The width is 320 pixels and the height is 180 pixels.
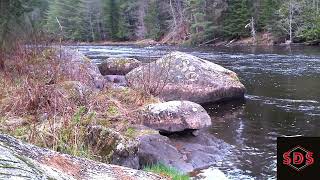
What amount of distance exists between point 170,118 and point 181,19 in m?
53.0

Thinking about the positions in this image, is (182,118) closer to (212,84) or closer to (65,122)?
(65,122)

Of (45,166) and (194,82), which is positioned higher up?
(45,166)

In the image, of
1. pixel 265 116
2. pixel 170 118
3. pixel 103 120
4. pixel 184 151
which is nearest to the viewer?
pixel 103 120

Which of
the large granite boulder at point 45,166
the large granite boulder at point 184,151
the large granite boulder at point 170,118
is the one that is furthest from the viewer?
the large granite boulder at point 170,118

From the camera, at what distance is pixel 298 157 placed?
2070 mm

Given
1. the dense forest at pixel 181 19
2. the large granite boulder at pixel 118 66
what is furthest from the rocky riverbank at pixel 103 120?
the dense forest at pixel 181 19

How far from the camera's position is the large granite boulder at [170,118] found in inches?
383

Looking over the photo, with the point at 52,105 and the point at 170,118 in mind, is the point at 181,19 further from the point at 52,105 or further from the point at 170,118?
the point at 52,105

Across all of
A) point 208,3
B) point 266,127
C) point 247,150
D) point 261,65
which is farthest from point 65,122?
point 208,3

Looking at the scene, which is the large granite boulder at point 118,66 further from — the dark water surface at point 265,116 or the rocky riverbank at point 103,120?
the dark water surface at point 265,116

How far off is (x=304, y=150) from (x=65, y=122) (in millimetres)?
5097

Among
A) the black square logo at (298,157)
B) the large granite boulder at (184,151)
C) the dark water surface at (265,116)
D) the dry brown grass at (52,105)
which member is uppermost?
the black square logo at (298,157)

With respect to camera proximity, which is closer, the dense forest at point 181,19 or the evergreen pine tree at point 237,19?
the dense forest at point 181,19

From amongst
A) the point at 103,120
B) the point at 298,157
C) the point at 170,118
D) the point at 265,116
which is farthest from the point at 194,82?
the point at 298,157
